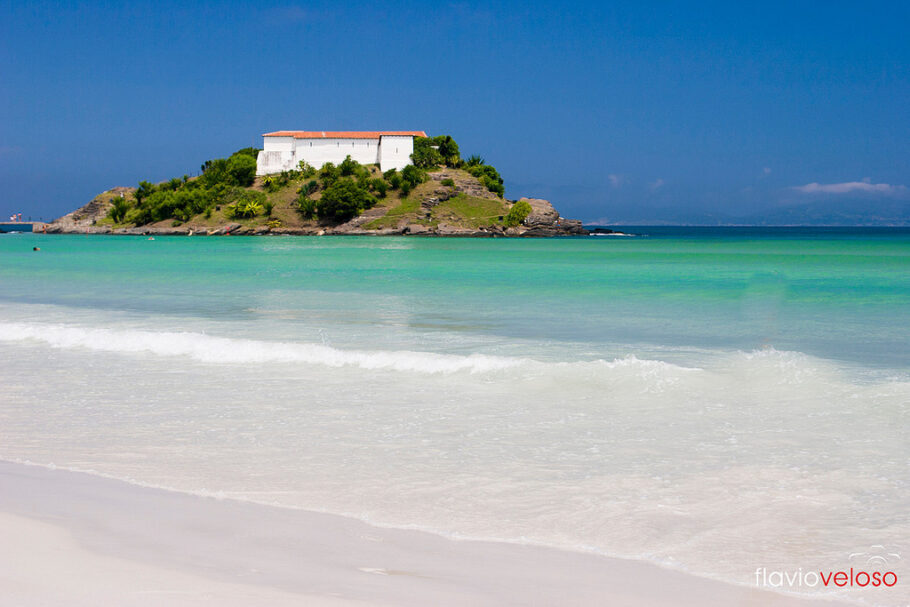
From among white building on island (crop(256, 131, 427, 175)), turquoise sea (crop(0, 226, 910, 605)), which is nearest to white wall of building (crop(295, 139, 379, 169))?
white building on island (crop(256, 131, 427, 175))

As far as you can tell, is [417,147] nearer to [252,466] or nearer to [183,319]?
[183,319]

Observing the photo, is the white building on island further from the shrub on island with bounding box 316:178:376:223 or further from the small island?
the shrub on island with bounding box 316:178:376:223

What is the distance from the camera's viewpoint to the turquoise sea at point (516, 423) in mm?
3766

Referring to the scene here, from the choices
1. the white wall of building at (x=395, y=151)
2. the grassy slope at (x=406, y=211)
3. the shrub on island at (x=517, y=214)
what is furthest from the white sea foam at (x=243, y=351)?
the white wall of building at (x=395, y=151)

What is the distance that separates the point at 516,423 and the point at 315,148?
10763cm

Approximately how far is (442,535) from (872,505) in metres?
2.59

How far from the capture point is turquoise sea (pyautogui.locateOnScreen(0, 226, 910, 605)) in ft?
12.4

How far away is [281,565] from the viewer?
3.11 meters

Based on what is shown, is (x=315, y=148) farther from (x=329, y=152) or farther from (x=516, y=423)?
(x=516, y=423)

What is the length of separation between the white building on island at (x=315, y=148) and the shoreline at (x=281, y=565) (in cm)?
10635

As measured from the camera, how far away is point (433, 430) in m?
5.43

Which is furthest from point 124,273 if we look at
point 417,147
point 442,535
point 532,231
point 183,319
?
point 417,147

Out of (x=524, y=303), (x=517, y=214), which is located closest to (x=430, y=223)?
(x=517, y=214)

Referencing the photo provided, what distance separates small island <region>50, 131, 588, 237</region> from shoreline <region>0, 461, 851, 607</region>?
88.0 m
